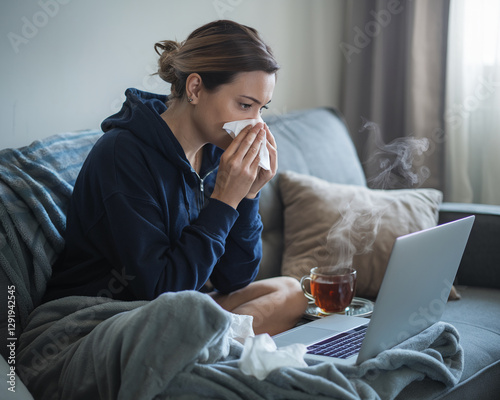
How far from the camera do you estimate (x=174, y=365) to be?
3.53ft

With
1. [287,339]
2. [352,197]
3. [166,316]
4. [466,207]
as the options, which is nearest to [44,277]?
[166,316]

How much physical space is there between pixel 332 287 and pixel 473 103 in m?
1.59

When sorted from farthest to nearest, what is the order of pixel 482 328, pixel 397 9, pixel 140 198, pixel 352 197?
1. pixel 397 9
2. pixel 352 197
3. pixel 482 328
4. pixel 140 198

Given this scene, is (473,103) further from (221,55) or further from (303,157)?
(221,55)

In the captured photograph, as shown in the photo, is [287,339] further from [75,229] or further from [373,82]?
[373,82]

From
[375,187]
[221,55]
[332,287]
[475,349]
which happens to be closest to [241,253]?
[332,287]

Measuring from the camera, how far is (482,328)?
1.73 m

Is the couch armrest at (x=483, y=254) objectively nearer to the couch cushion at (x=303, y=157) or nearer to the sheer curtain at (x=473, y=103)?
the couch cushion at (x=303, y=157)

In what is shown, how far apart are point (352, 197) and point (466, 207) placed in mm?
488

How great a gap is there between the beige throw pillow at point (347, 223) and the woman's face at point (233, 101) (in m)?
0.62

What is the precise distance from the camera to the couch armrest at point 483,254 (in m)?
2.11

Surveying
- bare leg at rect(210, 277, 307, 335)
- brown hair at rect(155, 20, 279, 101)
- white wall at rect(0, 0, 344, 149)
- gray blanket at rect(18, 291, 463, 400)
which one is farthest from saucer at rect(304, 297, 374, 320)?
white wall at rect(0, 0, 344, 149)

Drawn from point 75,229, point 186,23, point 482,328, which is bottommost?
point 482,328

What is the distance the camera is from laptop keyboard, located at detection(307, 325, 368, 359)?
1.33 m
